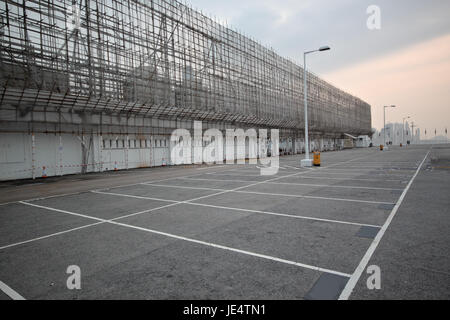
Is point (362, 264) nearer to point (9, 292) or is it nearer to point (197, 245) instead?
point (197, 245)

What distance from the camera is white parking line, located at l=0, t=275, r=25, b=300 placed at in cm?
351

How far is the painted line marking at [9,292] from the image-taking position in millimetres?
3513

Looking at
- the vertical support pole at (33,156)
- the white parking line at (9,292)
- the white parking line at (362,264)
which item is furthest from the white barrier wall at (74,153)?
the white parking line at (362,264)

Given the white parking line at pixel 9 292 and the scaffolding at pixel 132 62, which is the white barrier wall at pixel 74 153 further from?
the white parking line at pixel 9 292

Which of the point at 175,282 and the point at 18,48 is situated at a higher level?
the point at 18,48

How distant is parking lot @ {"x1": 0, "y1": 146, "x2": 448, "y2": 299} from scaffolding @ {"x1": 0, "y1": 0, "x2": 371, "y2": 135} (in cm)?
1295

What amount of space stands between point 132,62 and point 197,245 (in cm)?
2348

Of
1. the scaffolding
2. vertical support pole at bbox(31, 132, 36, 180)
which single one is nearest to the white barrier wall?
vertical support pole at bbox(31, 132, 36, 180)

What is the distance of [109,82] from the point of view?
77.2 ft

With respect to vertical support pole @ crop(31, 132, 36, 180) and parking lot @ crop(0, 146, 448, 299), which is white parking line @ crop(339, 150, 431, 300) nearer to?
parking lot @ crop(0, 146, 448, 299)

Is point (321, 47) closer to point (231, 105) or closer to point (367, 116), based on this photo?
point (231, 105)

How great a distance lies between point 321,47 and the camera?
1998 centimetres

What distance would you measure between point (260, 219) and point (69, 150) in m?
19.0

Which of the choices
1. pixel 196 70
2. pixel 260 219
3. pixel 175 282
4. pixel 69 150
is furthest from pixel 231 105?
pixel 175 282
